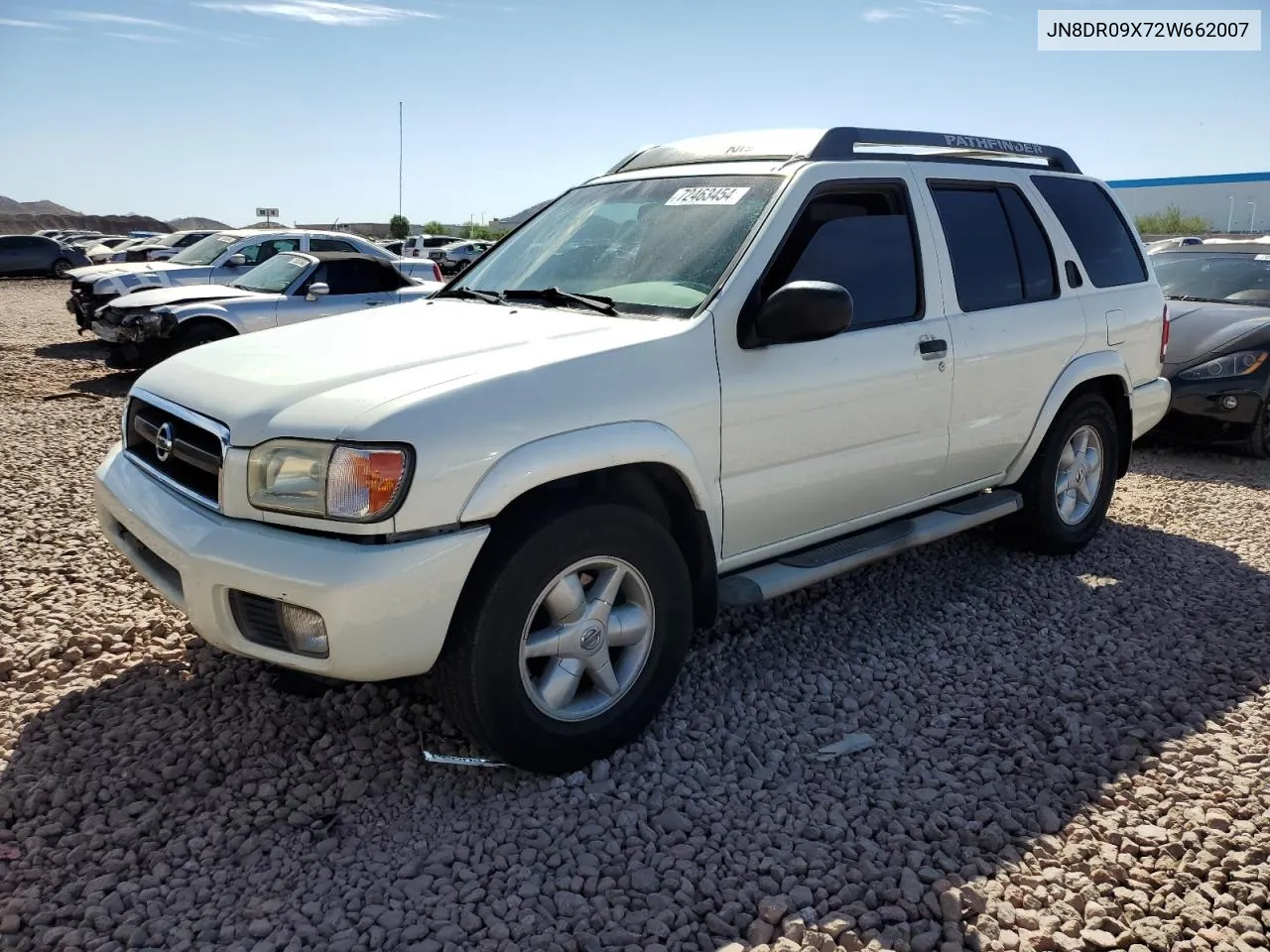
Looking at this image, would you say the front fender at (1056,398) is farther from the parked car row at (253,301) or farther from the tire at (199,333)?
the tire at (199,333)

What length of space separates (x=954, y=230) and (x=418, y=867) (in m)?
3.43

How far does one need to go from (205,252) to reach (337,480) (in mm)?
14128

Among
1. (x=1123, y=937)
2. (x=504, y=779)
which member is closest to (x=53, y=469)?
(x=504, y=779)

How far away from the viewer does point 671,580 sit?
3332 millimetres

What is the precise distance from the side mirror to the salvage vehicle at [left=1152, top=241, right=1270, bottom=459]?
5642 millimetres

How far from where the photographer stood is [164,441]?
3328 millimetres

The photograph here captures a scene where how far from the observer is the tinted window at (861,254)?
3.79m

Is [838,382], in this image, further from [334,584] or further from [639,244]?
[334,584]

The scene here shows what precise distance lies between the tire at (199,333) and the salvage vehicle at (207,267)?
9.15ft

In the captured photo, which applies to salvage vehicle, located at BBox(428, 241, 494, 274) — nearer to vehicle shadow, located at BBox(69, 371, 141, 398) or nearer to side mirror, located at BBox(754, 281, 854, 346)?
vehicle shadow, located at BBox(69, 371, 141, 398)

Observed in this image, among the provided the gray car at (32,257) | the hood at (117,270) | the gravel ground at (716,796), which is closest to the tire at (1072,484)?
the gravel ground at (716,796)

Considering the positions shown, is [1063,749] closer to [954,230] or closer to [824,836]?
[824,836]

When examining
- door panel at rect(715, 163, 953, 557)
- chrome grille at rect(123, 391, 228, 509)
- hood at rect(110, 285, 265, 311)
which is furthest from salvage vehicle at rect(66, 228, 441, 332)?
door panel at rect(715, 163, 953, 557)

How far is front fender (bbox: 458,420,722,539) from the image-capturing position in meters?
2.87
